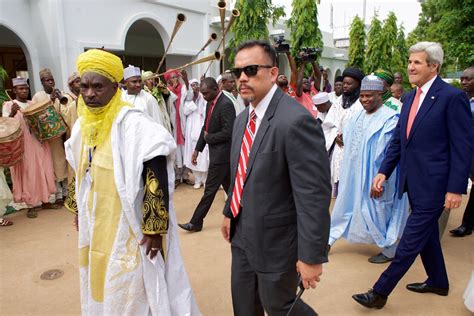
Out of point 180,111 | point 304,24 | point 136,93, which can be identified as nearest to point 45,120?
point 136,93

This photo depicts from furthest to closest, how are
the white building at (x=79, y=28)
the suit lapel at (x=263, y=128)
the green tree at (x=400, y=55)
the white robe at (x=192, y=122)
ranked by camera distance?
the green tree at (x=400, y=55) → the white building at (x=79, y=28) → the white robe at (x=192, y=122) → the suit lapel at (x=263, y=128)

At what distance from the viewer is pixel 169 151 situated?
212 centimetres

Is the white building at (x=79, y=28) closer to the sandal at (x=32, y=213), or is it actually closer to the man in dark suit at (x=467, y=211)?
the sandal at (x=32, y=213)

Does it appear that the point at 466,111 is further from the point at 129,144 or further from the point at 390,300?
the point at 129,144

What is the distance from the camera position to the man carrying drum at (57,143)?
5457mm

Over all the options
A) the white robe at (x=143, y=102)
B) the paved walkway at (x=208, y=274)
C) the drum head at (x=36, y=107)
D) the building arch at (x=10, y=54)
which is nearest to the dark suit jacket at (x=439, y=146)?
the paved walkway at (x=208, y=274)

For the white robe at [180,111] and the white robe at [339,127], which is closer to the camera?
the white robe at [339,127]

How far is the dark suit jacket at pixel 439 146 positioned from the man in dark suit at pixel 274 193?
1.36 m

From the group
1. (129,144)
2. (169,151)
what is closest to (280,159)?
(169,151)

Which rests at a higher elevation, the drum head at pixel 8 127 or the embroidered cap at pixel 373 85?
the embroidered cap at pixel 373 85

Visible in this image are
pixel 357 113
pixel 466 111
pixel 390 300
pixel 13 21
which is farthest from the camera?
pixel 13 21

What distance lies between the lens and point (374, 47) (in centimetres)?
1928

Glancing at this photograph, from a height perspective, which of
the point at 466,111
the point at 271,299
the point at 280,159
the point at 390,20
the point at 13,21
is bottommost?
the point at 271,299

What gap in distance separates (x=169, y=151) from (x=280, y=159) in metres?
0.65
